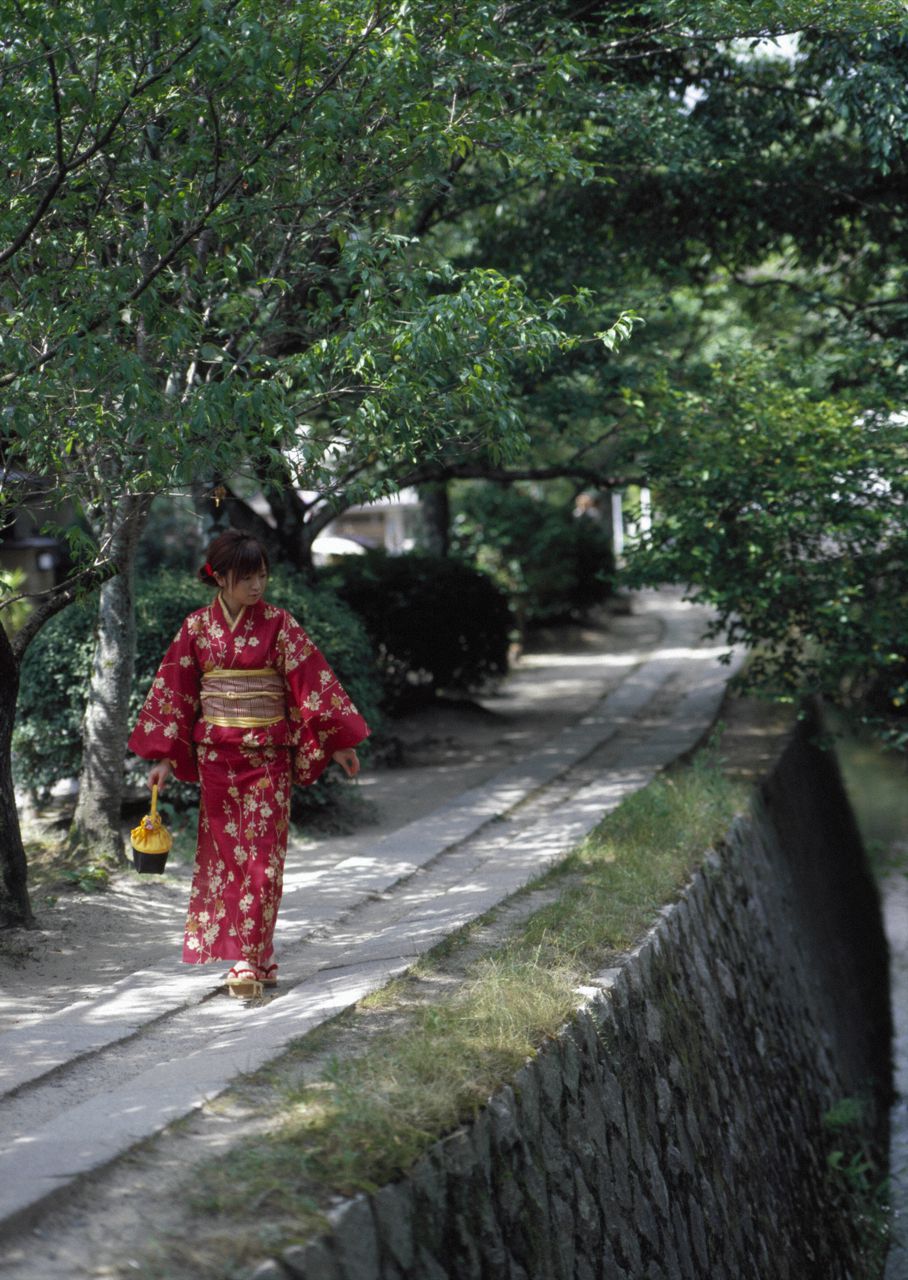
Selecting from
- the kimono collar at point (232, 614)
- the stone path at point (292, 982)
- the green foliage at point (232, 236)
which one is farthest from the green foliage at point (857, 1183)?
the kimono collar at point (232, 614)

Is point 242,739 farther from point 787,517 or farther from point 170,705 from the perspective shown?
point 787,517

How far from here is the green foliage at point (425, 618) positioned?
1116 centimetres

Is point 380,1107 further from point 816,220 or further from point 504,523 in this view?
point 504,523

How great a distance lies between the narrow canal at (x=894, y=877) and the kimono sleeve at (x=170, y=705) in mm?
5499

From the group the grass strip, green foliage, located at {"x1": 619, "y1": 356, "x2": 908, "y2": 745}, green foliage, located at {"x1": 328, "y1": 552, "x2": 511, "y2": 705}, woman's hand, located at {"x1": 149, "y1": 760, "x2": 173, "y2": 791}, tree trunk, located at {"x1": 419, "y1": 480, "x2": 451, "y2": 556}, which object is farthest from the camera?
tree trunk, located at {"x1": 419, "y1": 480, "x2": 451, "y2": 556}

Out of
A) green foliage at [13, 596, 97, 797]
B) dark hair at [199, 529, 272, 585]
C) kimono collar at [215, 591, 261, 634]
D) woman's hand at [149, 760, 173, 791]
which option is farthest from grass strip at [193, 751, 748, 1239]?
green foliage at [13, 596, 97, 797]

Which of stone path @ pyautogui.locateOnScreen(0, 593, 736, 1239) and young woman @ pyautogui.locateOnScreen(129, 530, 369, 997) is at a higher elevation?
young woman @ pyautogui.locateOnScreen(129, 530, 369, 997)

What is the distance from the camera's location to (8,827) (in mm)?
5379

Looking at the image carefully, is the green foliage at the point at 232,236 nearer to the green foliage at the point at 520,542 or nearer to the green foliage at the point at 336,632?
the green foliage at the point at 336,632

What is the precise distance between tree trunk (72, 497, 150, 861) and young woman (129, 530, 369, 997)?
1.75m

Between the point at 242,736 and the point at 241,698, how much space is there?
0.15m

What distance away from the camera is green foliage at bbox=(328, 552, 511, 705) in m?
11.2

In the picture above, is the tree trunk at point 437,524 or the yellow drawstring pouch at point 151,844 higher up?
the tree trunk at point 437,524

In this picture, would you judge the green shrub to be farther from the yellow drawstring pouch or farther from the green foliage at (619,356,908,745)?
the green foliage at (619,356,908,745)
